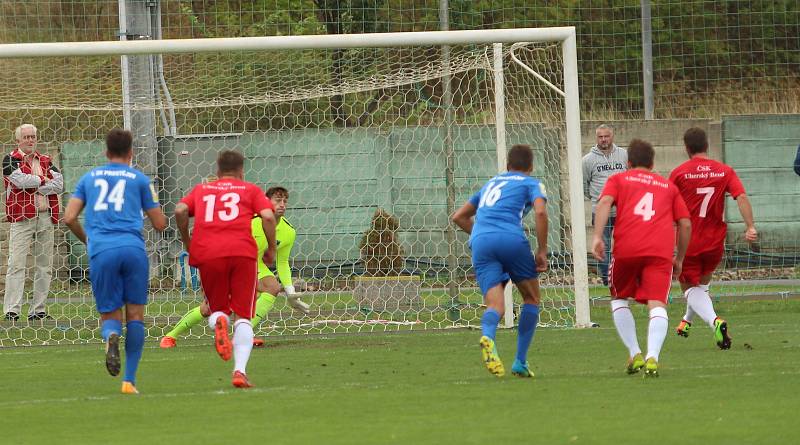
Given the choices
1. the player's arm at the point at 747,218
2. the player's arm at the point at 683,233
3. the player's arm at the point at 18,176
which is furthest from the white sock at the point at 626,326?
the player's arm at the point at 18,176

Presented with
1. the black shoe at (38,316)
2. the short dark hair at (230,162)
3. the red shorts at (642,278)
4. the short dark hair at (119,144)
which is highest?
the short dark hair at (119,144)

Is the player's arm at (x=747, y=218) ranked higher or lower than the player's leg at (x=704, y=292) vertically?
higher

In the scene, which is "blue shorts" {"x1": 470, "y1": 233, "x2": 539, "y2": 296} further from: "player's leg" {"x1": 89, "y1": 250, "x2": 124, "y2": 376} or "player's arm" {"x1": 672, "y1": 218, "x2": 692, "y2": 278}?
"player's leg" {"x1": 89, "y1": 250, "x2": 124, "y2": 376}

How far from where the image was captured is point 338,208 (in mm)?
20094

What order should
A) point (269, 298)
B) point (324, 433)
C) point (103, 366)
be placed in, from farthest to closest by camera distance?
1. point (269, 298)
2. point (103, 366)
3. point (324, 433)

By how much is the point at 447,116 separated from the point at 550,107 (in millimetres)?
1349

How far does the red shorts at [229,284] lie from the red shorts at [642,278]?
2610mm

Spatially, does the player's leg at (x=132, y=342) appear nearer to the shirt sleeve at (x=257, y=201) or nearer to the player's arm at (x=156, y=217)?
the player's arm at (x=156, y=217)

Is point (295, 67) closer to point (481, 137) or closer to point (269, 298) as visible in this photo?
point (481, 137)

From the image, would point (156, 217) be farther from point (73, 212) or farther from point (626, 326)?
point (626, 326)

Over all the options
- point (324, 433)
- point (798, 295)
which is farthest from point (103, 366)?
point (798, 295)

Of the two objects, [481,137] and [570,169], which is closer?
[570,169]

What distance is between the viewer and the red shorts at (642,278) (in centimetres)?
971

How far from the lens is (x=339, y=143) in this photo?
1961 cm
